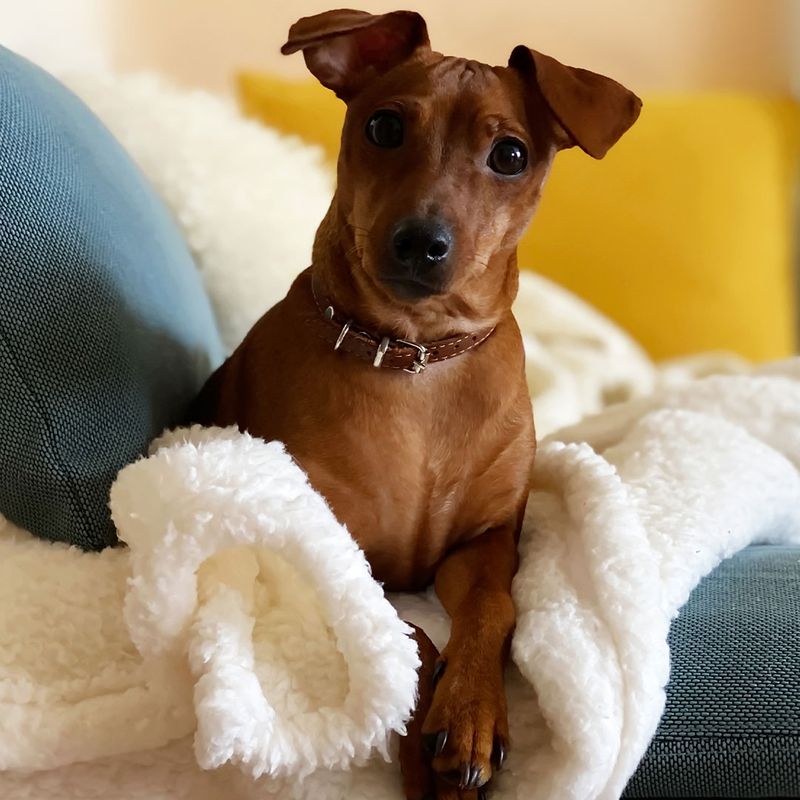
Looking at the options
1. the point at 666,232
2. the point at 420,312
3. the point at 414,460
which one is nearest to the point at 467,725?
the point at 414,460

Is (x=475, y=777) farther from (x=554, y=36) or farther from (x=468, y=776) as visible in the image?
(x=554, y=36)

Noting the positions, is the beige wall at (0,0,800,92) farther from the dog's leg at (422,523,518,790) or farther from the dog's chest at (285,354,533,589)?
the dog's leg at (422,523,518,790)

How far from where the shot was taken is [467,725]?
861 millimetres

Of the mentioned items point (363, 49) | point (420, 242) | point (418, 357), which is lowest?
point (418, 357)

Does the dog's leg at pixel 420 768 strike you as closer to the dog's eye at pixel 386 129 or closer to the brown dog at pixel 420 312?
the brown dog at pixel 420 312

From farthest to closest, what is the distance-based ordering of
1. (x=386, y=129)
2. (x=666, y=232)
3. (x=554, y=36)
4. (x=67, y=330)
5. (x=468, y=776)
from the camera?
(x=554, y=36) → (x=666, y=232) → (x=386, y=129) → (x=67, y=330) → (x=468, y=776)

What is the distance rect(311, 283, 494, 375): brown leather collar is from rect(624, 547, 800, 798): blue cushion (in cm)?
40

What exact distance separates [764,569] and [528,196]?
509 millimetres

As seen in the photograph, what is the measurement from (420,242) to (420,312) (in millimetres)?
135

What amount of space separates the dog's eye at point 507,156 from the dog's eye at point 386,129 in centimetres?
10

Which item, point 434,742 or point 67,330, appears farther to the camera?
point 67,330

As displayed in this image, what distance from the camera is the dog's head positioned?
101cm

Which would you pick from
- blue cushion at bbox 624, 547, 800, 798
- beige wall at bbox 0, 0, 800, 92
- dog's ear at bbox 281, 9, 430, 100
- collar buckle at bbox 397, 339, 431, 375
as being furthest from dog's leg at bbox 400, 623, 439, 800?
beige wall at bbox 0, 0, 800, 92

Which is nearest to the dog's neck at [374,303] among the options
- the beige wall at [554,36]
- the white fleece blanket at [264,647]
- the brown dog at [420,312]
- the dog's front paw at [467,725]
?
the brown dog at [420,312]
